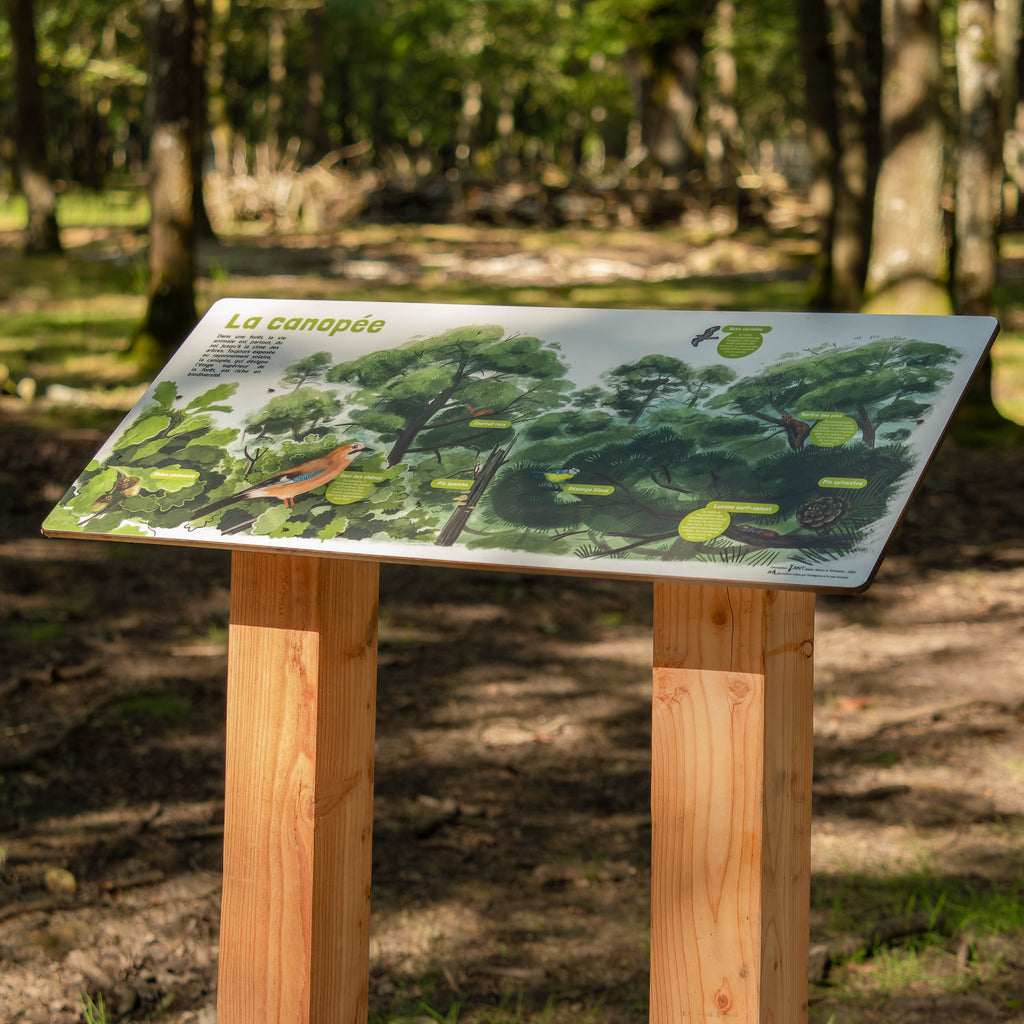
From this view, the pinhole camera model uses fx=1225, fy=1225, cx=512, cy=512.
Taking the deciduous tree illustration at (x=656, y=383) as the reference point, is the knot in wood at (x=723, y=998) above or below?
below

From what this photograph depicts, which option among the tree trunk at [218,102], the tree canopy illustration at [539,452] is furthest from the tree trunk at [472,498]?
the tree trunk at [218,102]

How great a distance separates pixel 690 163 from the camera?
83.6ft

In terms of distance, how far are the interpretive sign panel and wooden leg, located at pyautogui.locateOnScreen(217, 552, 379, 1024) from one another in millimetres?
178

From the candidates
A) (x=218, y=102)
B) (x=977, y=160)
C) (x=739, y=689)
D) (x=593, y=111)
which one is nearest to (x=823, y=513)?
(x=739, y=689)

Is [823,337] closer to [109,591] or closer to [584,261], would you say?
[109,591]

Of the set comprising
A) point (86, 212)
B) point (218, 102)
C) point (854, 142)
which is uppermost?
point (854, 142)

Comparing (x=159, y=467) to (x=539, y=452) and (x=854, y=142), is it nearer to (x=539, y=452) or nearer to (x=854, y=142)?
(x=539, y=452)

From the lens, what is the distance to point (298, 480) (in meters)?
2.00

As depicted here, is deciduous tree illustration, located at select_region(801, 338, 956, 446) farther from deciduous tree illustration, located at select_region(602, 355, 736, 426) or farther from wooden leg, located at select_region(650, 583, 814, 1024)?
wooden leg, located at select_region(650, 583, 814, 1024)

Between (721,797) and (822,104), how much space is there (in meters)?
10.3

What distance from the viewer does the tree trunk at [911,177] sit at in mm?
7285

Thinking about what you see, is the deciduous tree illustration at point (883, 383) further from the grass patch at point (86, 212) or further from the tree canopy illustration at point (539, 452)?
the grass patch at point (86, 212)

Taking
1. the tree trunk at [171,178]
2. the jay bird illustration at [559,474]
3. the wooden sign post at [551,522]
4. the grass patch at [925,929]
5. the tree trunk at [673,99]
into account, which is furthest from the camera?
the tree trunk at [673,99]

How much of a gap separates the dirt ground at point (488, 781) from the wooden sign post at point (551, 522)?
2.40ft
